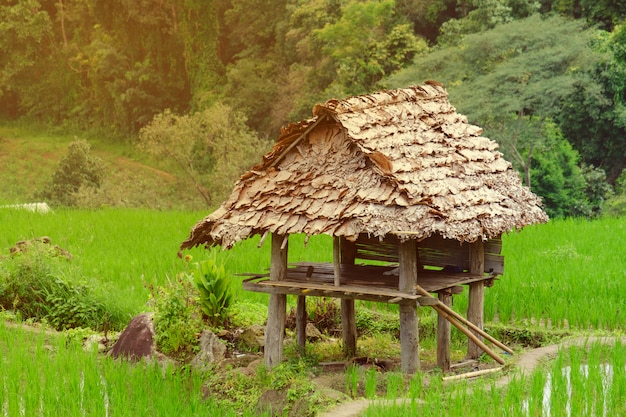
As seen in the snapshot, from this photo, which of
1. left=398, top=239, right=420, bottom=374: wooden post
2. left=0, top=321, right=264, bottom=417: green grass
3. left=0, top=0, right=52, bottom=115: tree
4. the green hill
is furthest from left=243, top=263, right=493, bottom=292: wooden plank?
left=0, top=0, right=52, bottom=115: tree

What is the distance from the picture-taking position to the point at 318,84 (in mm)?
27781

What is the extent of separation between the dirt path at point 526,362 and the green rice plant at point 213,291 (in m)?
2.61

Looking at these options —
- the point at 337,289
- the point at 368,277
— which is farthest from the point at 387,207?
the point at 368,277

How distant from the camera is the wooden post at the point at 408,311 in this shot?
284 inches

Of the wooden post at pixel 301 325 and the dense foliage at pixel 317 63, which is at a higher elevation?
the dense foliage at pixel 317 63

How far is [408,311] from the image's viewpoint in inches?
287

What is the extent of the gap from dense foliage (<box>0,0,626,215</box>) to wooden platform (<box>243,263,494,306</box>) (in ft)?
41.8

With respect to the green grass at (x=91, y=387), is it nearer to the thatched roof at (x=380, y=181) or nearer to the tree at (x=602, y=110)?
the thatched roof at (x=380, y=181)

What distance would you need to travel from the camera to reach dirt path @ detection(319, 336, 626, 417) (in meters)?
6.57

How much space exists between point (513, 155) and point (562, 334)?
41.5 feet

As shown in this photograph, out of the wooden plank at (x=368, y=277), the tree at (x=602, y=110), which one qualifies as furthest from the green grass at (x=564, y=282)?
the tree at (x=602, y=110)

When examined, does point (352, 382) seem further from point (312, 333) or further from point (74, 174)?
point (74, 174)

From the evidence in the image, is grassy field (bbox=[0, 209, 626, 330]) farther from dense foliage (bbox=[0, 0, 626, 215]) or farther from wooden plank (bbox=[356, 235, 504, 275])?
dense foliage (bbox=[0, 0, 626, 215])

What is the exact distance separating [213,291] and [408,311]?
2.50 m
